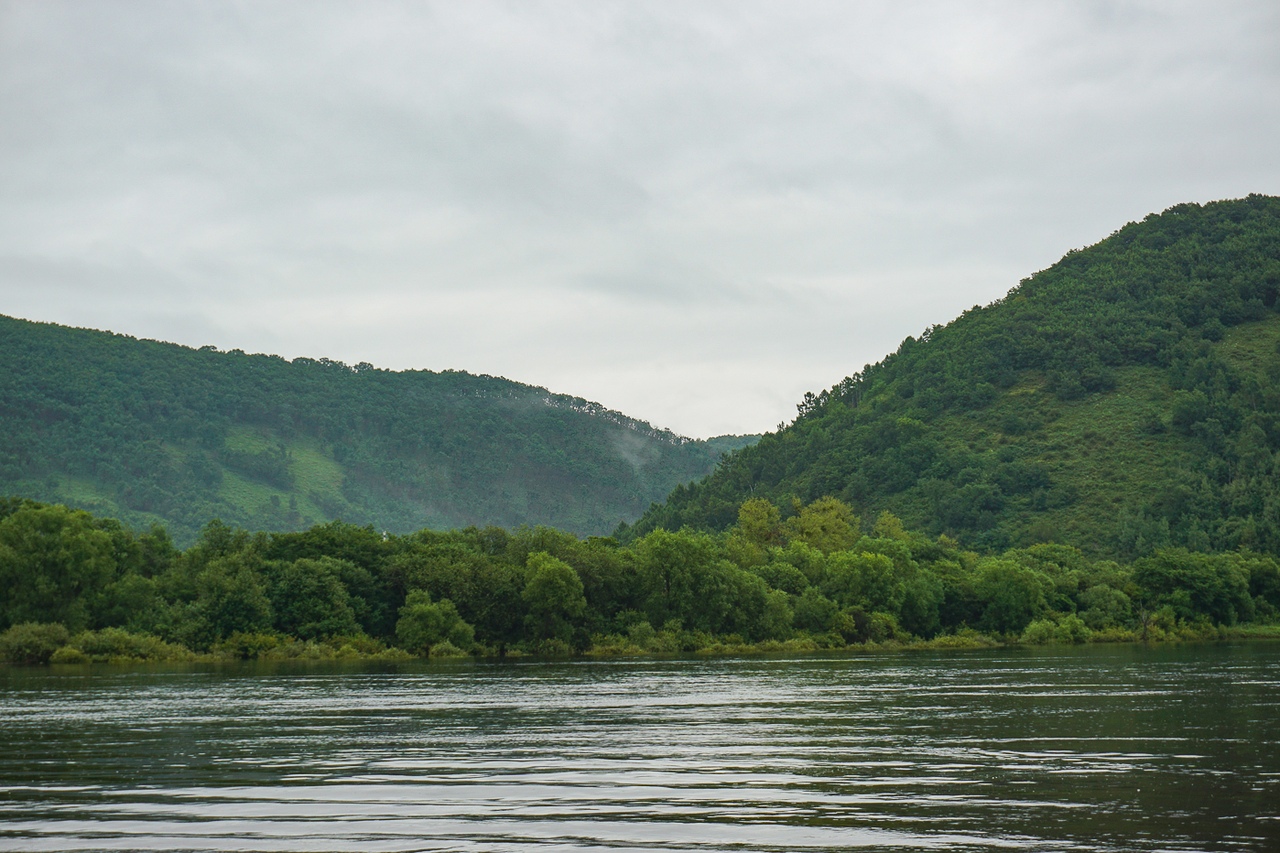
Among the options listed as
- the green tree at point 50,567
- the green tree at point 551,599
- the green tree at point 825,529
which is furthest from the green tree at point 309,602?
the green tree at point 825,529

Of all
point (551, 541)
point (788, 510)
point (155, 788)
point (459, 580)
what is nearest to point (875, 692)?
point (155, 788)

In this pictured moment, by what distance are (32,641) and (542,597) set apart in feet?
123

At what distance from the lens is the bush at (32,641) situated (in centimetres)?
8031

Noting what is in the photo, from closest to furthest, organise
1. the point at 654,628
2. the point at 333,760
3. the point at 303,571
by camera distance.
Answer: the point at 333,760, the point at 303,571, the point at 654,628

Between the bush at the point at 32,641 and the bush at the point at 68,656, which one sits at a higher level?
the bush at the point at 32,641

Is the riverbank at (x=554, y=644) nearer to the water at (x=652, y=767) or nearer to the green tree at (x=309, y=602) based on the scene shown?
the green tree at (x=309, y=602)

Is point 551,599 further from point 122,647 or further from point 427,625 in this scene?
point 122,647

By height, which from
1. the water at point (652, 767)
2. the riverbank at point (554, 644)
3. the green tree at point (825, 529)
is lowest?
the riverbank at point (554, 644)

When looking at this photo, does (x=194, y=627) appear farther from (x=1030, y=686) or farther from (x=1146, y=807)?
(x=1146, y=807)

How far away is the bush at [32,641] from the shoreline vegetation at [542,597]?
4.9 inches

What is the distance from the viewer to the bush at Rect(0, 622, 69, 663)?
80.3 m

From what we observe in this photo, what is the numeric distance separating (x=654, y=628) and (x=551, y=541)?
12901 millimetres

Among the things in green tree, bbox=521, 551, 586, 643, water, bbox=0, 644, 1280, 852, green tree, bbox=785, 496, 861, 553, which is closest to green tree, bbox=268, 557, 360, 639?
green tree, bbox=521, 551, 586, 643

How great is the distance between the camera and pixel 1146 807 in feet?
70.4
